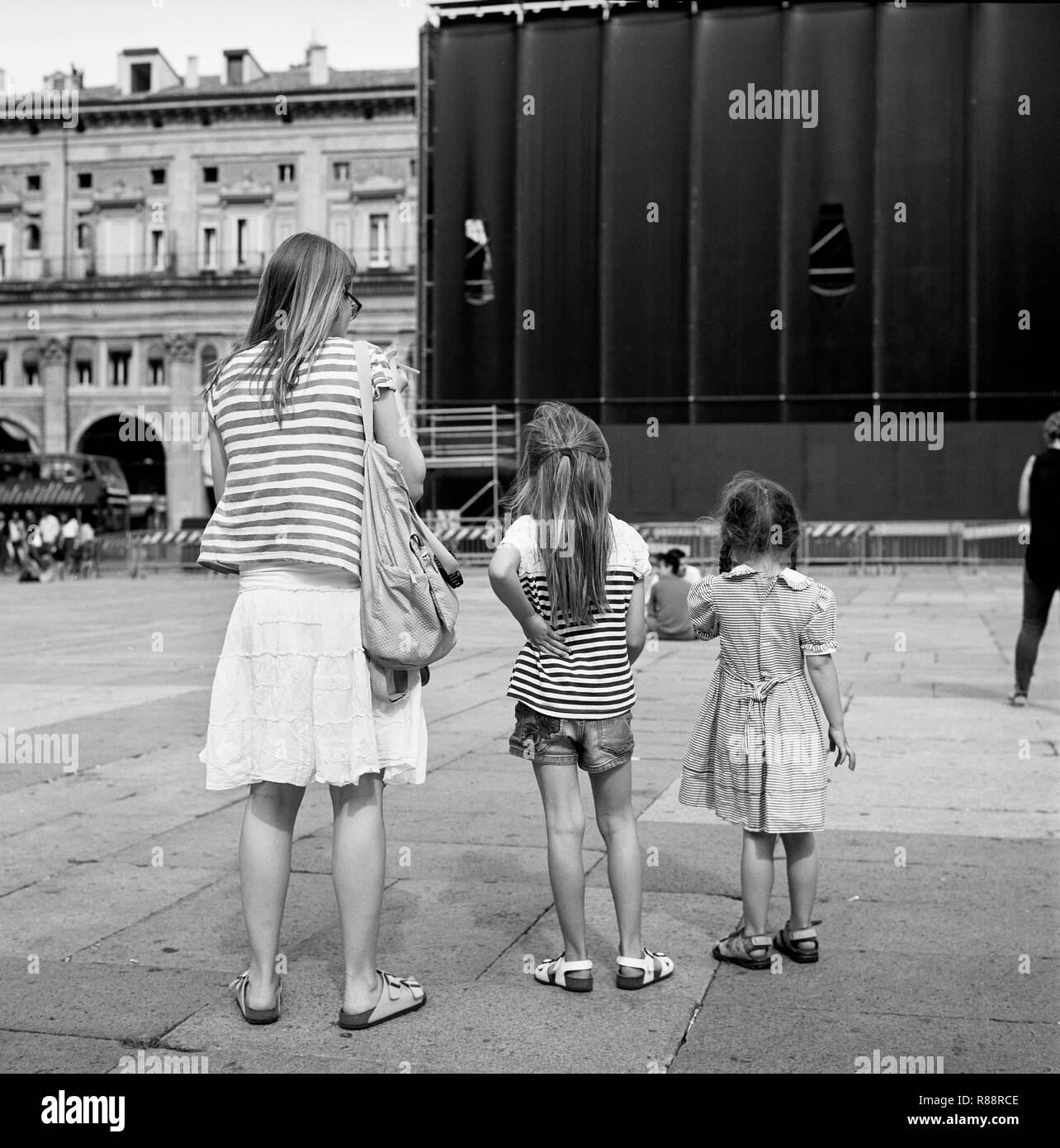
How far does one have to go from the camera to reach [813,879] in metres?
3.80

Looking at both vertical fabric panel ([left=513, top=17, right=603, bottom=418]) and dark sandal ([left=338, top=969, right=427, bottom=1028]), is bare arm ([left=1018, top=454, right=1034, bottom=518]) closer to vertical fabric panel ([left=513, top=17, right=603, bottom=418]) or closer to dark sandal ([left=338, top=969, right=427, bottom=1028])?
dark sandal ([left=338, top=969, right=427, bottom=1028])

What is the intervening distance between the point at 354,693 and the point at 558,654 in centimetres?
54

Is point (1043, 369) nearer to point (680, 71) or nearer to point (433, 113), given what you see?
point (680, 71)

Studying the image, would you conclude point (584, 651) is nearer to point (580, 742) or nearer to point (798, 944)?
point (580, 742)

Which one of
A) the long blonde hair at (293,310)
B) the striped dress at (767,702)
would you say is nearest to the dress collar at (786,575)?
the striped dress at (767,702)

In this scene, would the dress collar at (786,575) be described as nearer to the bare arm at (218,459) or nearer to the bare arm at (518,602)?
the bare arm at (518,602)

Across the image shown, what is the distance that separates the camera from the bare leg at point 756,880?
12.3 feet

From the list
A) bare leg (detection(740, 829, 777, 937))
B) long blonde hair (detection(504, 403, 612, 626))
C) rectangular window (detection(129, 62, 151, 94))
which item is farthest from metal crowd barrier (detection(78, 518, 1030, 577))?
rectangular window (detection(129, 62, 151, 94))

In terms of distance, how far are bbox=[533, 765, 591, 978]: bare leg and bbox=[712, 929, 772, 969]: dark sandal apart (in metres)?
0.43

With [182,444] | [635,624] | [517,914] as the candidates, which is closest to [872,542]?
[517,914]

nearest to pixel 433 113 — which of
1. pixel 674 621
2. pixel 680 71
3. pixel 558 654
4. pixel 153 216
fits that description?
pixel 680 71

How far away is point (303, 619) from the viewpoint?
3236 mm

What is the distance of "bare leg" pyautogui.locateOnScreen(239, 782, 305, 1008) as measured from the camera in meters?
3.31

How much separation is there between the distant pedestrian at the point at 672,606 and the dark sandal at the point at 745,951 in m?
9.18
